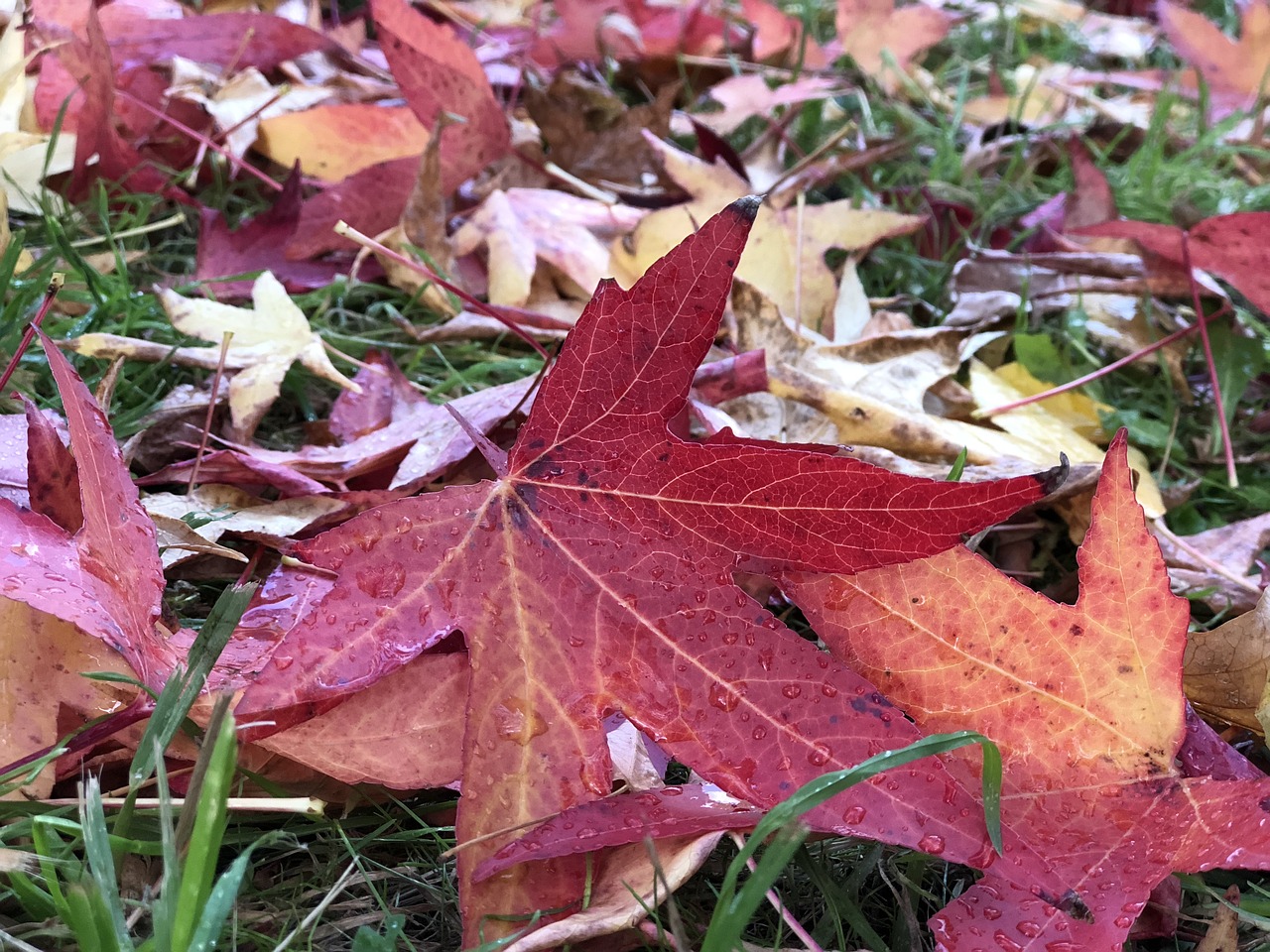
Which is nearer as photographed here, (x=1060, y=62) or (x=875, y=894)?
(x=875, y=894)

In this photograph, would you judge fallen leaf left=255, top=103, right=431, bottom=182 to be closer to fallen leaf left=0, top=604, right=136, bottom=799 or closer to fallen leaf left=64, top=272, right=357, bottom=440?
fallen leaf left=64, top=272, right=357, bottom=440

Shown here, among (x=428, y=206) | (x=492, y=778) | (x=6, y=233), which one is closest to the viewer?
(x=492, y=778)

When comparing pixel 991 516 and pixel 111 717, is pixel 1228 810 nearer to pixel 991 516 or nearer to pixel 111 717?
pixel 991 516

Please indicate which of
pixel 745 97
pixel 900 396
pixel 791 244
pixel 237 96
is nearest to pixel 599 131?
pixel 745 97

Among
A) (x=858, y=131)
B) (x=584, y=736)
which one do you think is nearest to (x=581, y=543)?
(x=584, y=736)

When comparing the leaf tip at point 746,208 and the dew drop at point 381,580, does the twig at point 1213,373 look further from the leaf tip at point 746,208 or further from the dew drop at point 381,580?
the dew drop at point 381,580

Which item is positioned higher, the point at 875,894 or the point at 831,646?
the point at 831,646

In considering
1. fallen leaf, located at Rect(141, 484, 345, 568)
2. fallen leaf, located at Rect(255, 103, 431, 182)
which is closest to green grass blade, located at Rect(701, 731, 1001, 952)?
fallen leaf, located at Rect(141, 484, 345, 568)
